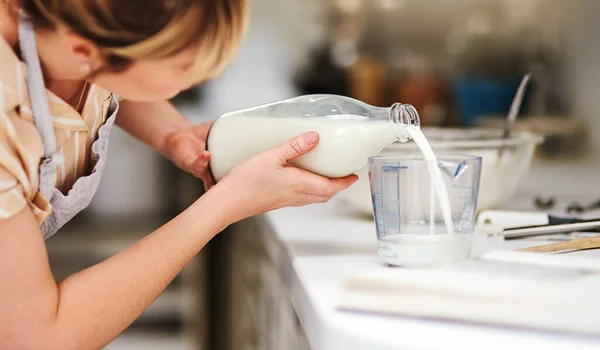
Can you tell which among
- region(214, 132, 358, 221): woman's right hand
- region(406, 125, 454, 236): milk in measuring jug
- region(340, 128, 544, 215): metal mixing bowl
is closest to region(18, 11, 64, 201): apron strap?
region(214, 132, 358, 221): woman's right hand

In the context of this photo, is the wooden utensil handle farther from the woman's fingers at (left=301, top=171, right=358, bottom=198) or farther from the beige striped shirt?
the beige striped shirt

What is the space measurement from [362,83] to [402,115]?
1.90 meters

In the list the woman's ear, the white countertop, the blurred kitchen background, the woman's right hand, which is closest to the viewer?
the white countertop

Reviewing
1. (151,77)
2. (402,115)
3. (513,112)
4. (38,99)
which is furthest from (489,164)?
(38,99)

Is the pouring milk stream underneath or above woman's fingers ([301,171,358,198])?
above

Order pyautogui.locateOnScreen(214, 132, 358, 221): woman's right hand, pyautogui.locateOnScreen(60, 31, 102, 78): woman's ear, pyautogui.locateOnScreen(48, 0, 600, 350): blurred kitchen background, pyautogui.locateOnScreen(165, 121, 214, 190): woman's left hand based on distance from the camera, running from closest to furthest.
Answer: pyautogui.locateOnScreen(60, 31, 102, 78): woman's ear
pyautogui.locateOnScreen(214, 132, 358, 221): woman's right hand
pyautogui.locateOnScreen(165, 121, 214, 190): woman's left hand
pyautogui.locateOnScreen(48, 0, 600, 350): blurred kitchen background

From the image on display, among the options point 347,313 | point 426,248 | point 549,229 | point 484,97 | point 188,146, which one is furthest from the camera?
point 484,97

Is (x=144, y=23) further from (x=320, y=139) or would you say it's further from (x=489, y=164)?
(x=489, y=164)

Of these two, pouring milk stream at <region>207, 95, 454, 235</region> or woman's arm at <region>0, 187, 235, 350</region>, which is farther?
pouring milk stream at <region>207, 95, 454, 235</region>

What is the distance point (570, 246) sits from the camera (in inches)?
32.3

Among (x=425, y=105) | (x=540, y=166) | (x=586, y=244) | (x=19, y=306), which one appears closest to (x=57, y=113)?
(x=19, y=306)

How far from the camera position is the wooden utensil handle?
2.64 feet

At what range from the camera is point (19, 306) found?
65cm

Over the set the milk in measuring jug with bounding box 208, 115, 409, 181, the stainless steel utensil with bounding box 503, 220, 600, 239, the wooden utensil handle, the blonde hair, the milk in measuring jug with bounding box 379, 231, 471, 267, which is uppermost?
the blonde hair
